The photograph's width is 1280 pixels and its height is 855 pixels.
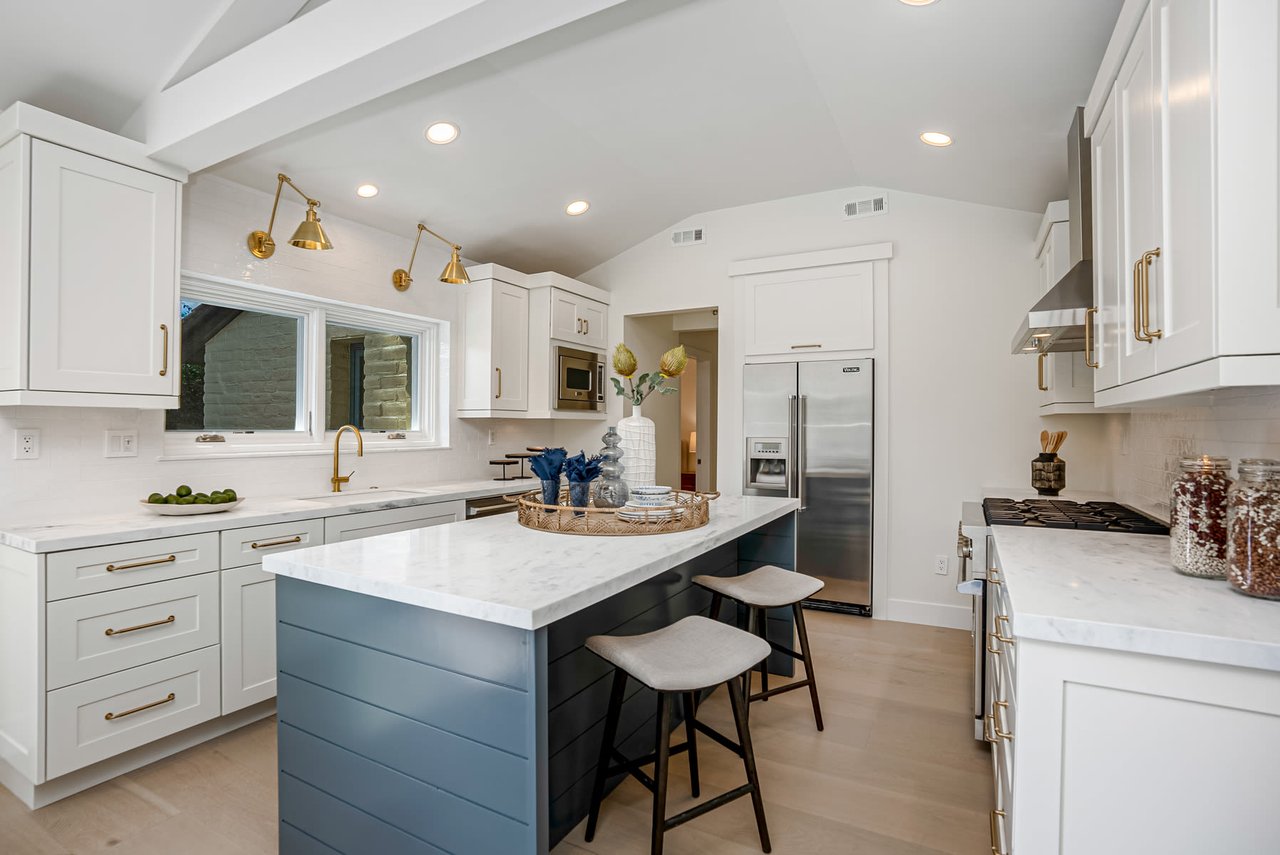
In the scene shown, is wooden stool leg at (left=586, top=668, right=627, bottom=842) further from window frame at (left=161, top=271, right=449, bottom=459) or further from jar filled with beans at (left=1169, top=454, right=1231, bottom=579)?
window frame at (left=161, top=271, right=449, bottom=459)

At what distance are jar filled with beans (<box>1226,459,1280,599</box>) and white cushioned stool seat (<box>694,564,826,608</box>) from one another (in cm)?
131

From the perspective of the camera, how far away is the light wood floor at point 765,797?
195 cm

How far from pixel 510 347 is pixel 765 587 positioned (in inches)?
107

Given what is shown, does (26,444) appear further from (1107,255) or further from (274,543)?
(1107,255)

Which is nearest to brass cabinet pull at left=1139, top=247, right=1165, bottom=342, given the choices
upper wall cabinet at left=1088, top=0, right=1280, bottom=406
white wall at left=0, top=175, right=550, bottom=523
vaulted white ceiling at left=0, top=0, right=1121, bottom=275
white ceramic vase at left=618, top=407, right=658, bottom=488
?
upper wall cabinet at left=1088, top=0, right=1280, bottom=406

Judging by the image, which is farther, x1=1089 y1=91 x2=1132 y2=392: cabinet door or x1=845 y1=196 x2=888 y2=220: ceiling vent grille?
x1=845 y1=196 x2=888 y2=220: ceiling vent grille

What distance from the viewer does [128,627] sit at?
2.31m

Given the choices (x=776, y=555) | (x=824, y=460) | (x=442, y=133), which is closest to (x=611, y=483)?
(x=776, y=555)

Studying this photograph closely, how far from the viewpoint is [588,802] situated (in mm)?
2025

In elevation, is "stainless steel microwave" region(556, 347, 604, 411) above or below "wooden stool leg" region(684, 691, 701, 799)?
above

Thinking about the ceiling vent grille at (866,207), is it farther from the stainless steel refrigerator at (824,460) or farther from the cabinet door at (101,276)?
the cabinet door at (101,276)

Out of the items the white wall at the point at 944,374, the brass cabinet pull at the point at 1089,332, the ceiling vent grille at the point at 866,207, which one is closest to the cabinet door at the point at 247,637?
the brass cabinet pull at the point at 1089,332

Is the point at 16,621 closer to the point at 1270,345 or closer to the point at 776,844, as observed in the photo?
the point at 776,844

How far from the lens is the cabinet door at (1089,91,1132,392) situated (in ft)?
5.73
